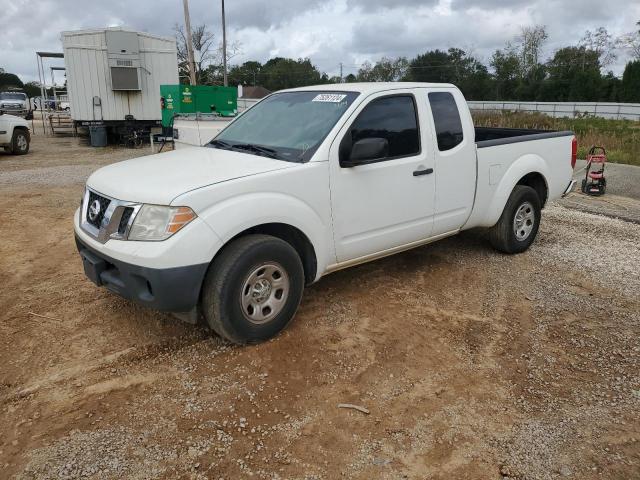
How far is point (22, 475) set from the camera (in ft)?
8.29

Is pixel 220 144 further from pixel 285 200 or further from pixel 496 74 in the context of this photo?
pixel 496 74

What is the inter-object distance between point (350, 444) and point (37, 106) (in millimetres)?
48051

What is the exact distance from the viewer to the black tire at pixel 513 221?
565cm

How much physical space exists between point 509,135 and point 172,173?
4587 mm

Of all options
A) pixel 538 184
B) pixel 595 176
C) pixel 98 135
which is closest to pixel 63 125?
pixel 98 135

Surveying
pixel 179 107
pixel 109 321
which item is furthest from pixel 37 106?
pixel 109 321

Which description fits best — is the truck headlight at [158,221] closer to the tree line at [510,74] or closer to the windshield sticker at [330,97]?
the windshield sticker at [330,97]

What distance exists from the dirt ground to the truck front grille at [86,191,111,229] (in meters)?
0.86

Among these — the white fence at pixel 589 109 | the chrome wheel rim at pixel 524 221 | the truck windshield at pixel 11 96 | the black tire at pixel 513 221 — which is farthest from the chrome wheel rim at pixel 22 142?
the white fence at pixel 589 109

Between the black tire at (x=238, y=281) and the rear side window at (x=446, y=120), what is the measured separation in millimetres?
1958

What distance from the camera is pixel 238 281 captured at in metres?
3.45

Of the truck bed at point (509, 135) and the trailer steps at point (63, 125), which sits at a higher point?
the trailer steps at point (63, 125)

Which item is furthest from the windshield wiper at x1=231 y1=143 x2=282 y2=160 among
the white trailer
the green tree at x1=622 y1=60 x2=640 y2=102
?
the green tree at x1=622 y1=60 x2=640 y2=102

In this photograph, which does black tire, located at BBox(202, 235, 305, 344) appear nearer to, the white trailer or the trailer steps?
the white trailer
